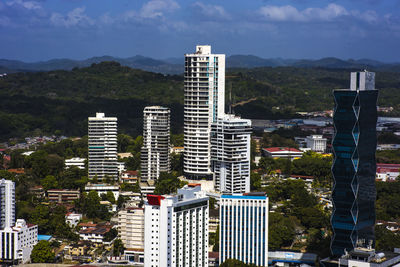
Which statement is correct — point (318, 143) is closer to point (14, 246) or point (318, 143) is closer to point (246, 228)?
point (246, 228)

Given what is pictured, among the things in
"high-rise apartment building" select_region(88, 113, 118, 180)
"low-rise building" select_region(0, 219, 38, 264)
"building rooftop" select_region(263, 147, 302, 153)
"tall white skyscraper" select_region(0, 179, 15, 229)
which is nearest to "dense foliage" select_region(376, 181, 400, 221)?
"building rooftop" select_region(263, 147, 302, 153)

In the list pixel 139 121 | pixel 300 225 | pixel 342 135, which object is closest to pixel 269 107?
pixel 139 121

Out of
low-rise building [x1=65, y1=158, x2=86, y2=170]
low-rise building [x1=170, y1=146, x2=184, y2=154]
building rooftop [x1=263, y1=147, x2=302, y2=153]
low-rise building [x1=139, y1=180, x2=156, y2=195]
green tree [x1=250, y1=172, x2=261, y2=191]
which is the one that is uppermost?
low-rise building [x1=170, y1=146, x2=184, y2=154]

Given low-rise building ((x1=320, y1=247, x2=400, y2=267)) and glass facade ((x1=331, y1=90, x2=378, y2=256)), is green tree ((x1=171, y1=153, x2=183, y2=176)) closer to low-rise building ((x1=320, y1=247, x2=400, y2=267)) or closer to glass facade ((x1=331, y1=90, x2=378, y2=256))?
glass facade ((x1=331, y1=90, x2=378, y2=256))

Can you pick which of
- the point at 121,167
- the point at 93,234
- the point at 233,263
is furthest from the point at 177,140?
the point at 233,263

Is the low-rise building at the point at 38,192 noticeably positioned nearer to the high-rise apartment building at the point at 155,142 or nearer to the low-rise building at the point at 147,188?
the low-rise building at the point at 147,188

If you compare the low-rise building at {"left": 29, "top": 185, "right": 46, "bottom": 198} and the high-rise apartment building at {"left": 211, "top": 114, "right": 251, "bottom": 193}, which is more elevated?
the high-rise apartment building at {"left": 211, "top": 114, "right": 251, "bottom": 193}

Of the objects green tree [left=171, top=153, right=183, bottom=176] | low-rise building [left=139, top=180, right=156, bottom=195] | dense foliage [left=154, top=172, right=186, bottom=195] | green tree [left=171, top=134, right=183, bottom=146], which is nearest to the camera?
dense foliage [left=154, top=172, right=186, bottom=195]
